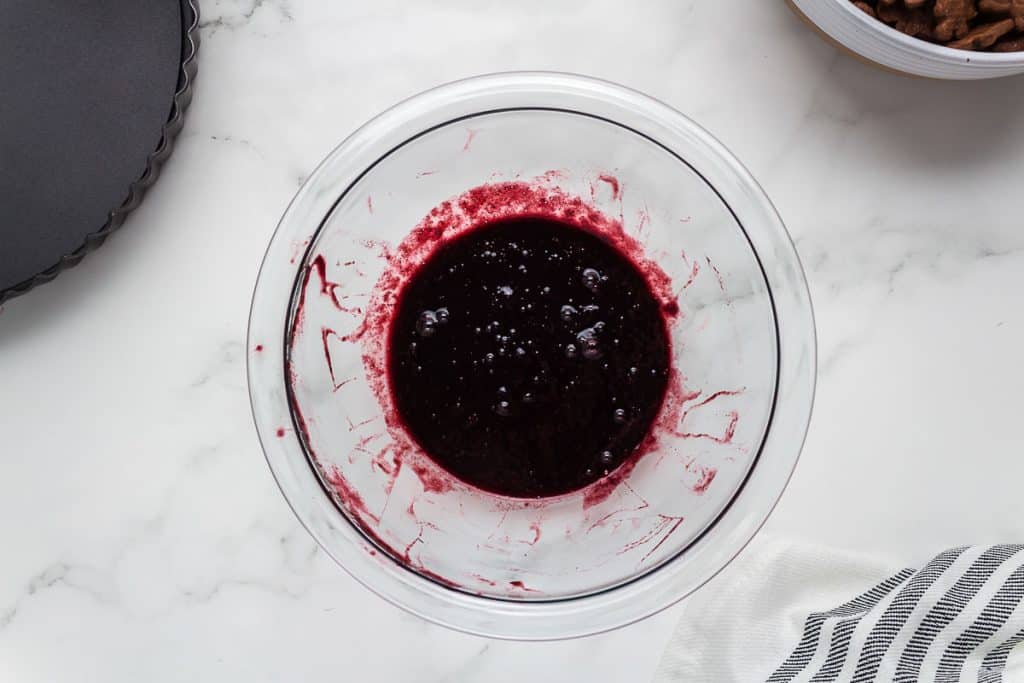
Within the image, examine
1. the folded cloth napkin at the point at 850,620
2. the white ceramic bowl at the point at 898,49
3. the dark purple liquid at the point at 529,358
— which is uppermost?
the white ceramic bowl at the point at 898,49

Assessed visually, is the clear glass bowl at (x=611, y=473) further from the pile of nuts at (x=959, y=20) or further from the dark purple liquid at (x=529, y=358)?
the pile of nuts at (x=959, y=20)

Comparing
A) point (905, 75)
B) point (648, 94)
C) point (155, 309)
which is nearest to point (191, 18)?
point (155, 309)

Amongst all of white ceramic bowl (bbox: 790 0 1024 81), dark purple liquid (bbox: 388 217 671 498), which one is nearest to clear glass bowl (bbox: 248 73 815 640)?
dark purple liquid (bbox: 388 217 671 498)

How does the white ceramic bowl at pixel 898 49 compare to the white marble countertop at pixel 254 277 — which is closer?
the white ceramic bowl at pixel 898 49

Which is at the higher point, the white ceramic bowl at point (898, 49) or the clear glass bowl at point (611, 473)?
the white ceramic bowl at point (898, 49)

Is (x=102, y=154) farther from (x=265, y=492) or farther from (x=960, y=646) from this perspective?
(x=960, y=646)

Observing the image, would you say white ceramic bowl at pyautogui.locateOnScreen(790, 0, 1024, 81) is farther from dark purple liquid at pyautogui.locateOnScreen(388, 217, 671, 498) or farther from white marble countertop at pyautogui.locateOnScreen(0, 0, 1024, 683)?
dark purple liquid at pyautogui.locateOnScreen(388, 217, 671, 498)

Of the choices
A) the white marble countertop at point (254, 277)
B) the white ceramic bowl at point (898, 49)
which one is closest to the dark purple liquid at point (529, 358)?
the white marble countertop at point (254, 277)
